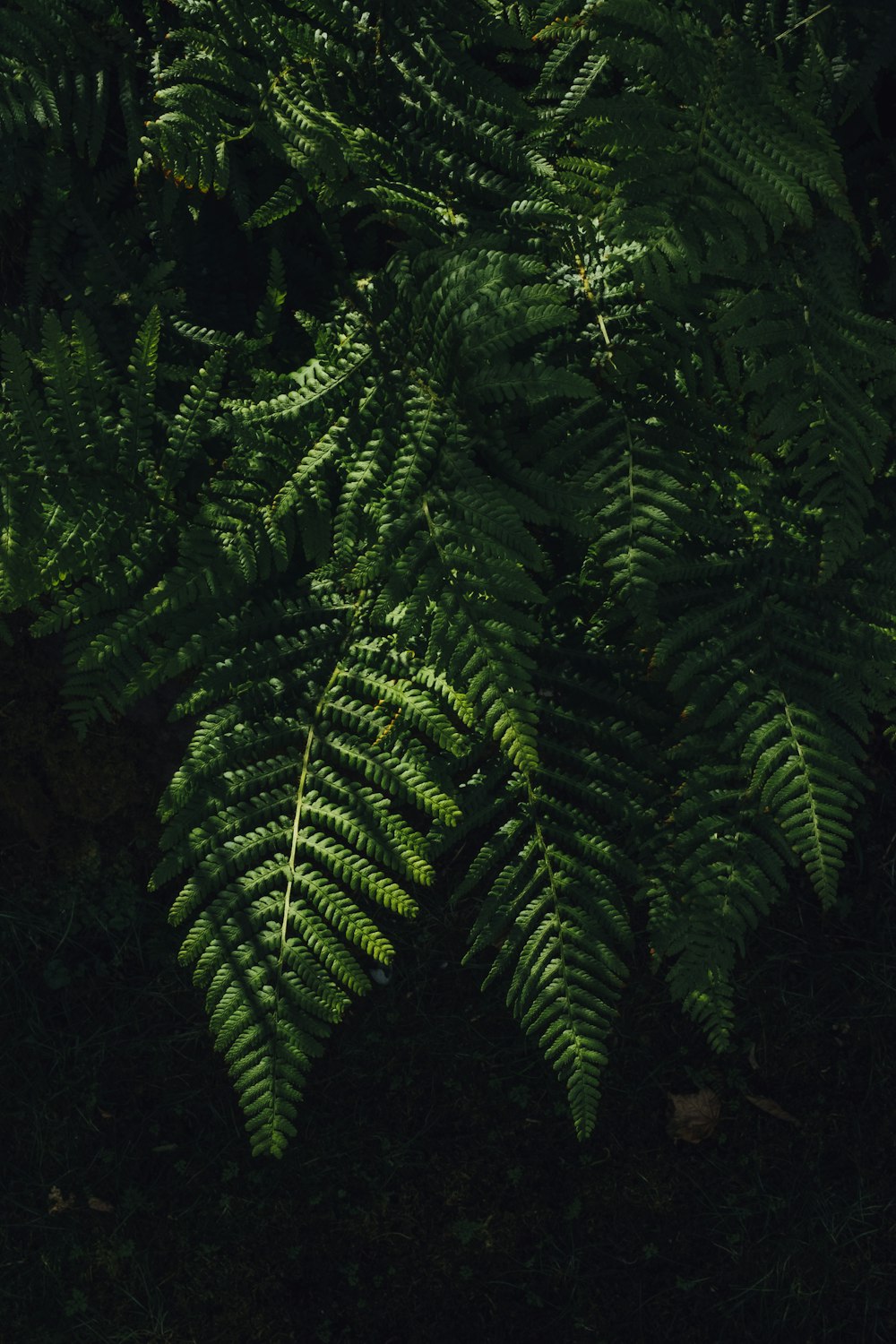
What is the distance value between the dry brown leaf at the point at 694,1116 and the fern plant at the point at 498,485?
0.70 m

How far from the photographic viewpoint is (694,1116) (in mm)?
3191

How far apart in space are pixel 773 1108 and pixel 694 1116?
0.21 metres

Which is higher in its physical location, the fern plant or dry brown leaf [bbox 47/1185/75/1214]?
the fern plant

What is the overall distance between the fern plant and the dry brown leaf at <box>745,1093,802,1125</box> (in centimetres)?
76

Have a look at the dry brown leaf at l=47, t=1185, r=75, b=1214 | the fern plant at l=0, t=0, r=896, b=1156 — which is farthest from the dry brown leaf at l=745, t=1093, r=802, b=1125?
the dry brown leaf at l=47, t=1185, r=75, b=1214

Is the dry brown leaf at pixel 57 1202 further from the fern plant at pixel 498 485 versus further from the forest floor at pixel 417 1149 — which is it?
the fern plant at pixel 498 485

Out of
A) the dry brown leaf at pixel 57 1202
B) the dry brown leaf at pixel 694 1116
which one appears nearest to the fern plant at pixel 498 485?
the dry brown leaf at pixel 694 1116

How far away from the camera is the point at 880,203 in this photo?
2.77 metres

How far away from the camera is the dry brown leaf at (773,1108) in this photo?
321 cm

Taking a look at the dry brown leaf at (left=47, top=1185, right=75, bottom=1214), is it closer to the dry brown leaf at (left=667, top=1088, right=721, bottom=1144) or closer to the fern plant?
the fern plant

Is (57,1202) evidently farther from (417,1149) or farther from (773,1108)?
(773,1108)

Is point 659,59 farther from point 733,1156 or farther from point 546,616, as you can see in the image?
point 733,1156

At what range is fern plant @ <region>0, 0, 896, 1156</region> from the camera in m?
2.43

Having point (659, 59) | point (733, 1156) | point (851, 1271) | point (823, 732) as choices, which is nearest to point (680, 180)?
point (659, 59)
